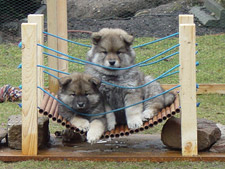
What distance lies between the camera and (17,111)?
825 centimetres

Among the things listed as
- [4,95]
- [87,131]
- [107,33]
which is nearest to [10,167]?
[87,131]

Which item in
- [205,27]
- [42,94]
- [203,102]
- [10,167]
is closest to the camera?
[10,167]

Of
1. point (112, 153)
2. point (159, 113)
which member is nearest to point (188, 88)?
point (159, 113)

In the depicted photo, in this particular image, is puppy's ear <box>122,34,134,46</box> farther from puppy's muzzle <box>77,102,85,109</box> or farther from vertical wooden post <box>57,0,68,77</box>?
vertical wooden post <box>57,0,68,77</box>

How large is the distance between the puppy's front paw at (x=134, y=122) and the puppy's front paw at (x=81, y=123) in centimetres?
52

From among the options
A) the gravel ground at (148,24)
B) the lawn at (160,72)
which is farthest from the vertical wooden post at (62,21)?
the gravel ground at (148,24)

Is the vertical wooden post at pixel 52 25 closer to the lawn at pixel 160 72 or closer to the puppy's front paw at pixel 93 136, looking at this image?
the lawn at pixel 160 72

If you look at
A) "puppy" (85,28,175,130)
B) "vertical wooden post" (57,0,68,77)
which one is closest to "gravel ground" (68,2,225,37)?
"vertical wooden post" (57,0,68,77)

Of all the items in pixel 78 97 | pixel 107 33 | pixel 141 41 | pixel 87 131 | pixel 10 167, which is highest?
pixel 141 41

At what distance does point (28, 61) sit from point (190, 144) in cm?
222

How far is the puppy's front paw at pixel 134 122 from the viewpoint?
574cm

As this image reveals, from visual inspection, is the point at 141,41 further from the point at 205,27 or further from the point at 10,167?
the point at 10,167

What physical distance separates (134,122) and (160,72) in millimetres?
4796

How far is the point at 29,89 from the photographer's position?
5.77 meters
